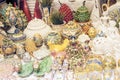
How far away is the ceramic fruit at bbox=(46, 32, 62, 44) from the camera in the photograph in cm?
128

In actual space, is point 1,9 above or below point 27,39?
above

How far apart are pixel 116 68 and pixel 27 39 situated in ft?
1.47

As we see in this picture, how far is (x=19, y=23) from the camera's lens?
4.89 feet

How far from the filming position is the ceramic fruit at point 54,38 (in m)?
1.28

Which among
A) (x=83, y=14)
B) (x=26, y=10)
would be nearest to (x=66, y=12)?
(x=83, y=14)

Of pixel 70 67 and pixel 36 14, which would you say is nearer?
pixel 70 67

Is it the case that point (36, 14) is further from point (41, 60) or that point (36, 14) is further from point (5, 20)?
point (41, 60)

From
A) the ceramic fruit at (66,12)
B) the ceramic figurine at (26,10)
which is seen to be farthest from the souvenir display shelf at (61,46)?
the ceramic figurine at (26,10)

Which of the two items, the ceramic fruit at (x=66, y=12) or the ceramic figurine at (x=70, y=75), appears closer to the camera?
the ceramic figurine at (x=70, y=75)

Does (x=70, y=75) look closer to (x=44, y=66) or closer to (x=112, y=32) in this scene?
(x=44, y=66)

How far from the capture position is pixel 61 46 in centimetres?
127

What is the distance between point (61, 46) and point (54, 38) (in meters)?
0.05

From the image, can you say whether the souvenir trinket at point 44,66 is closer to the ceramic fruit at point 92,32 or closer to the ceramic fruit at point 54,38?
the ceramic fruit at point 54,38

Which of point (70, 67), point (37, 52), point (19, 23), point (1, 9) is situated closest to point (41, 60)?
point (37, 52)
